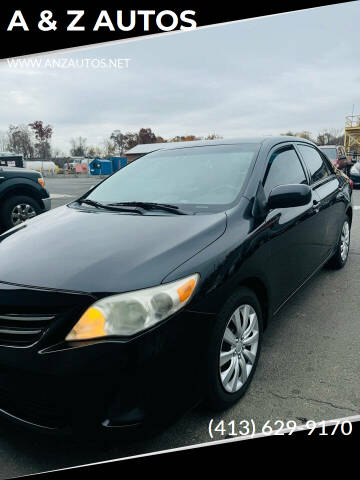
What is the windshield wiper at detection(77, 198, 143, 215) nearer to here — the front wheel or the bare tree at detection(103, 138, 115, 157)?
the front wheel

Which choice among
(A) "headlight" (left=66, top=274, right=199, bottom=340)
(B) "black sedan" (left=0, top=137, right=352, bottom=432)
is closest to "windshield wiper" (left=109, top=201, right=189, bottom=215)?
(B) "black sedan" (left=0, top=137, right=352, bottom=432)

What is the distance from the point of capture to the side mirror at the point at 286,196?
248 centimetres

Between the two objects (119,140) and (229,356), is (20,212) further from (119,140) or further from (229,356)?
(119,140)

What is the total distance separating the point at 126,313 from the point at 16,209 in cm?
635

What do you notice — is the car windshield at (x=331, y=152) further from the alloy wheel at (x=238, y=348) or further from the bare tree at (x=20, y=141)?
the bare tree at (x=20, y=141)

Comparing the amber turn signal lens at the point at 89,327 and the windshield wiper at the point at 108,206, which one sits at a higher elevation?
the windshield wiper at the point at 108,206

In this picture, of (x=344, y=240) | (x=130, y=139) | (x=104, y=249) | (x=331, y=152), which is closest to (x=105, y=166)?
(x=331, y=152)

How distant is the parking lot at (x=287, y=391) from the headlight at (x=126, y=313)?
19.8 inches

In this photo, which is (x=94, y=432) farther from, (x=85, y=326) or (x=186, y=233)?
(x=186, y=233)

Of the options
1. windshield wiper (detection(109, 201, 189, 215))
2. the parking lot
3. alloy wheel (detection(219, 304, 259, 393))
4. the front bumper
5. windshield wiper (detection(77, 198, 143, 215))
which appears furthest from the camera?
windshield wiper (detection(77, 198, 143, 215))

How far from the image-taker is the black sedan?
160 centimetres

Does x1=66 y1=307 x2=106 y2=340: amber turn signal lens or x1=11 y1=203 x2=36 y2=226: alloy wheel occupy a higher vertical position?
x1=11 y1=203 x2=36 y2=226: alloy wheel

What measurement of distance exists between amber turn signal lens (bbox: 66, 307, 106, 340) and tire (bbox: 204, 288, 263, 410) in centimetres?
56

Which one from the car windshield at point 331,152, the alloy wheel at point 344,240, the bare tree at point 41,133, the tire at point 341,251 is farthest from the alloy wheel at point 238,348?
the bare tree at point 41,133
